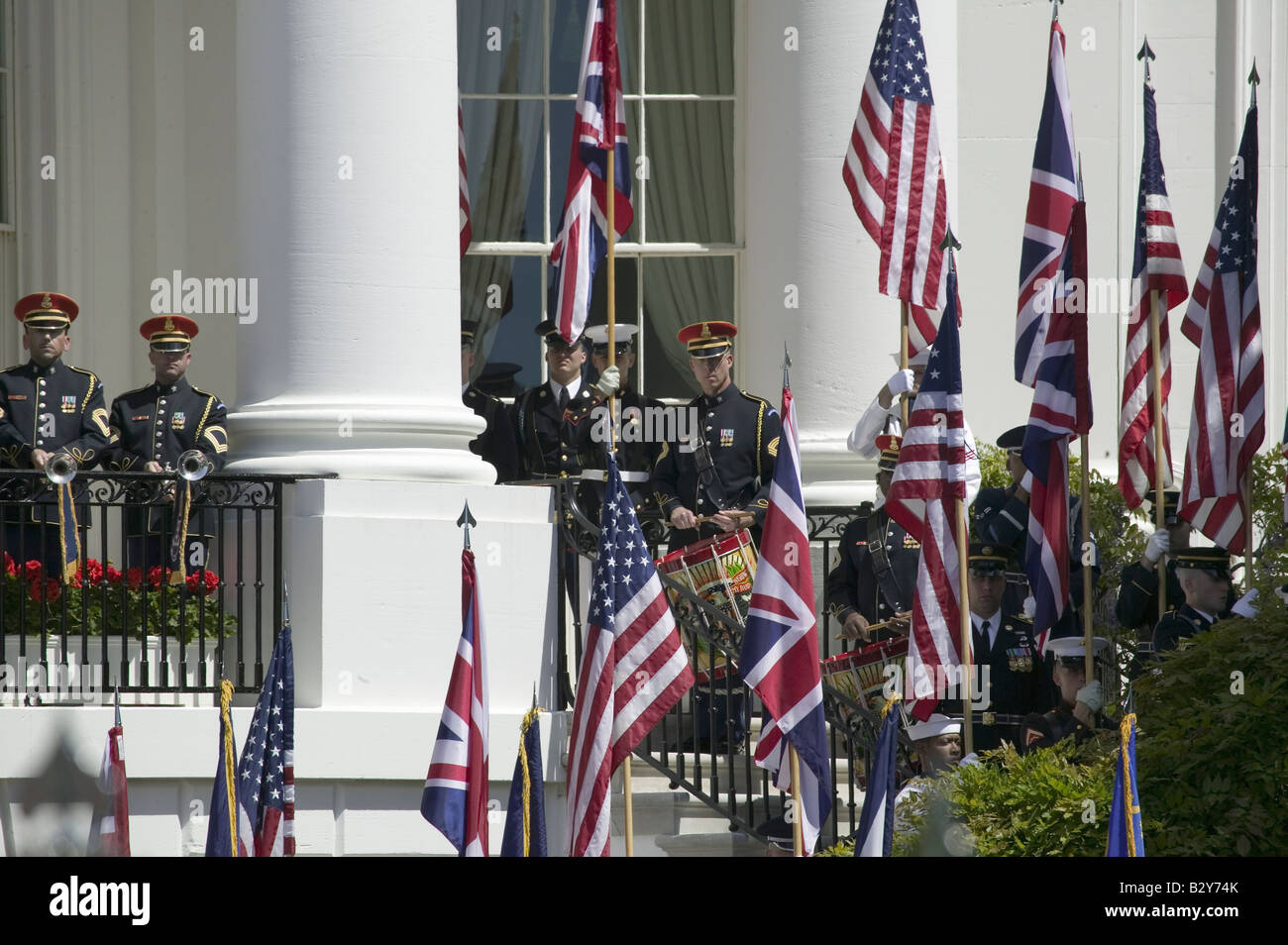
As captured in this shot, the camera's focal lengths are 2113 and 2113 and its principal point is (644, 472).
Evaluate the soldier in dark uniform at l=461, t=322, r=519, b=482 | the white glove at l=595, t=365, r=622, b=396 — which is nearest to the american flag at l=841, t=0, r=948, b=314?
the white glove at l=595, t=365, r=622, b=396

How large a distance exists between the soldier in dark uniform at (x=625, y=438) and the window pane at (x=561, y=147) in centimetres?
232

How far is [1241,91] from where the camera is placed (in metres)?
14.8

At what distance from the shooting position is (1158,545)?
1062 cm

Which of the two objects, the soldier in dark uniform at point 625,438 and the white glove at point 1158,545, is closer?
the white glove at point 1158,545

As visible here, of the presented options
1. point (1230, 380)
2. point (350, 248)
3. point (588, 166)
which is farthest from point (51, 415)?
point (1230, 380)

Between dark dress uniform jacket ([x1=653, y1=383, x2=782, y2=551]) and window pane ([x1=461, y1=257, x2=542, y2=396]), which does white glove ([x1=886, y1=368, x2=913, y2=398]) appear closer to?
dark dress uniform jacket ([x1=653, y1=383, x2=782, y2=551])

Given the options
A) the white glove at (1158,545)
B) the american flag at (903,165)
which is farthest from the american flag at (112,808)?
the white glove at (1158,545)

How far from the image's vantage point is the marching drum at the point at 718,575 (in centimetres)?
1089

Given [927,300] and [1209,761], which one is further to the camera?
[927,300]

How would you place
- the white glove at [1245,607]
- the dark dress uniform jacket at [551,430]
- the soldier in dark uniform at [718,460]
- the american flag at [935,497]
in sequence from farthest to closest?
the dark dress uniform jacket at [551,430] → the soldier in dark uniform at [718,460] → the american flag at [935,497] → the white glove at [1245,607]

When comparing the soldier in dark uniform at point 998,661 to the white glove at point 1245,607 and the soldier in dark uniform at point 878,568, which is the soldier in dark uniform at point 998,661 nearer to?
the soldier in dark uniform at point 878,568

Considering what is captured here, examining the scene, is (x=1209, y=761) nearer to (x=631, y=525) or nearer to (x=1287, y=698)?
(x=1287, y=698)
